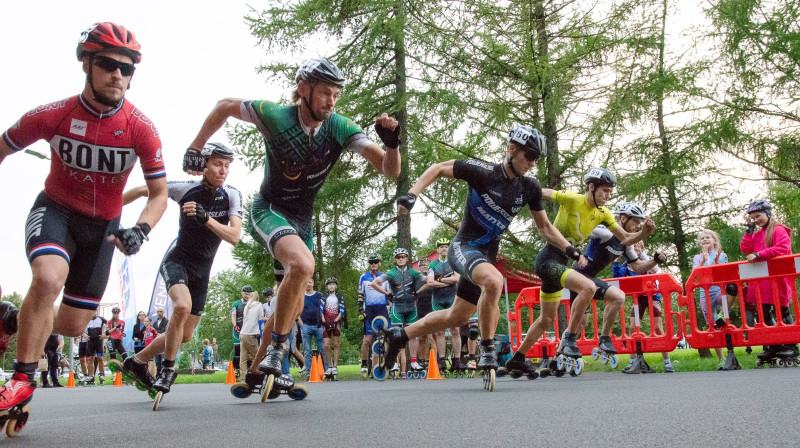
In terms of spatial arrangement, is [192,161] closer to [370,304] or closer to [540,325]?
[540,325]

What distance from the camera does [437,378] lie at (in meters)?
12.2

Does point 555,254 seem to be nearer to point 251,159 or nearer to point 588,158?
point 588,158

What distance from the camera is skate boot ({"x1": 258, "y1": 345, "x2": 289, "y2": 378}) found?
17.8 ft

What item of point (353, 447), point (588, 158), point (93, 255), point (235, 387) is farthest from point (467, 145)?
point (353, 447)

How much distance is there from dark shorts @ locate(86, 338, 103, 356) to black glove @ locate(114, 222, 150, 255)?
1814cm

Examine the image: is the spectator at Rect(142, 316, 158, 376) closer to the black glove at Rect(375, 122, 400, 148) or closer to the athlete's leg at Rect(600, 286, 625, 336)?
the athlete's leg at Rect(600, 286, 625, 336)

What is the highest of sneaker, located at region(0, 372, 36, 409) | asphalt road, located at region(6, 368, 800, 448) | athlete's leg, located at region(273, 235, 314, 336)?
athlete's leg, located at region(273, 235, 314, 336)

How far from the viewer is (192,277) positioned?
6953 millimetres

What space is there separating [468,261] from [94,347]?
17.0 meters

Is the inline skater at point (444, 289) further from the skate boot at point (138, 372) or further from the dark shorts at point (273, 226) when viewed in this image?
the dark shorts at point (273, 226)

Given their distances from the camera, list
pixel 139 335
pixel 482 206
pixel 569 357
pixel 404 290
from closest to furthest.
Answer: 1. pixel 482 206
2. pixel 569 357
3. pixel 404 290
4. pixel 139 335

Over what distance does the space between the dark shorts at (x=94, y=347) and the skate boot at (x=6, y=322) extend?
17140 millimetres

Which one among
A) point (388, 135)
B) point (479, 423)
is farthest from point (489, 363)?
point (479, 423)

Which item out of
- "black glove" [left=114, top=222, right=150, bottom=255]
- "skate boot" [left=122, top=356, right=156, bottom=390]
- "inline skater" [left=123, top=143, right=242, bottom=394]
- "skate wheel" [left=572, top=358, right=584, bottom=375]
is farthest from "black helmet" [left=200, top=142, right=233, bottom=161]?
"skate wheel" [left=572, top=358, right=584, bottom=375]
